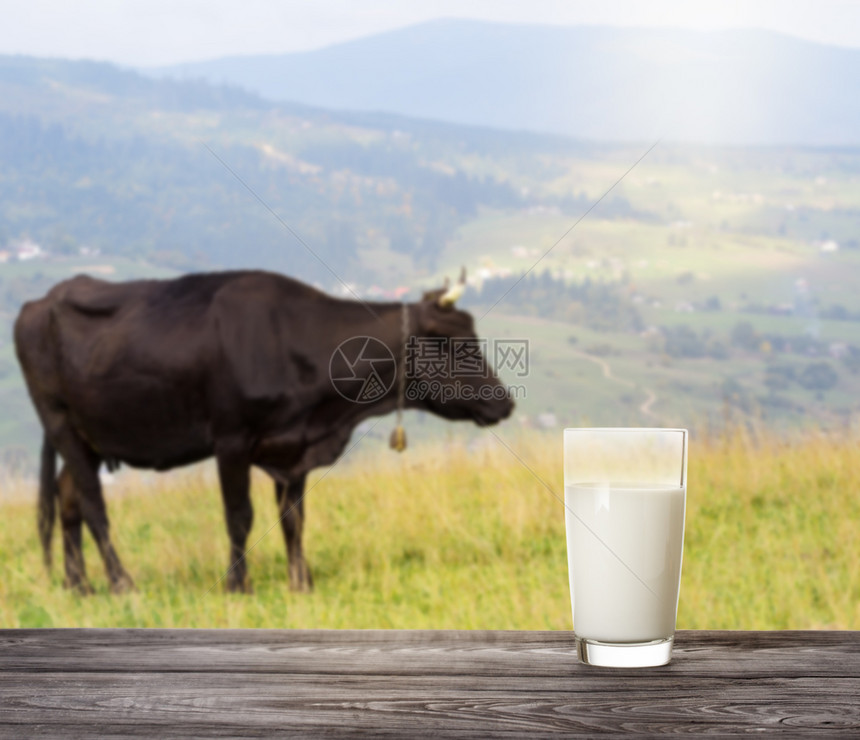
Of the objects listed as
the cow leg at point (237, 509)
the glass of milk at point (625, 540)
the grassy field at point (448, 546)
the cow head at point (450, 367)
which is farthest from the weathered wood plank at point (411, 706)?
the cow head at point (450, 367)

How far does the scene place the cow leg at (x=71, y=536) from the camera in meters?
4.54

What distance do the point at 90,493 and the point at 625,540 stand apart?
393 centimetres

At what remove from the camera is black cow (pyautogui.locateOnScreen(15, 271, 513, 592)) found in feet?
14.4

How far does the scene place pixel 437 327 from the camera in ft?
15.1

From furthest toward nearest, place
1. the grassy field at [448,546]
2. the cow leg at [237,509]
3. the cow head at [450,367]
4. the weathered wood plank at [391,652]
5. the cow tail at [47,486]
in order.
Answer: the cow tail at [47,486], the cow head at [450,367], the cow leg at [237,509], the grassy field at [448,546], the weathered wood plank at [391,652]

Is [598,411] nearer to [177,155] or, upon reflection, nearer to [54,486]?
[54,486]

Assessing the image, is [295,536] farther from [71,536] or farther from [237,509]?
[71,536]

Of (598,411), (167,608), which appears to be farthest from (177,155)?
(167,608)

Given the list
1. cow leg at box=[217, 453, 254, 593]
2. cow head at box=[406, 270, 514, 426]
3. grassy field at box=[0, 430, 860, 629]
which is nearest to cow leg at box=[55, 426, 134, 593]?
grassy field at box=[0, 430, 860, 629]

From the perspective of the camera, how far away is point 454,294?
457cm

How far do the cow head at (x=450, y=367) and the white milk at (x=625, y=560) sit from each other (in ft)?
11.3

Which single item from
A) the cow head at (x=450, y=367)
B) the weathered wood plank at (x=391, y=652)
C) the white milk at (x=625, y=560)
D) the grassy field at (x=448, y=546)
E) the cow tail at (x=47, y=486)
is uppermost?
the cow head at (x=450, y=367)

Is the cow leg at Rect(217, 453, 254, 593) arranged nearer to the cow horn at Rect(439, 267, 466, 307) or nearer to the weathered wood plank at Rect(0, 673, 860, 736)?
the cow horn at Rect(439, 267, 466, 307)

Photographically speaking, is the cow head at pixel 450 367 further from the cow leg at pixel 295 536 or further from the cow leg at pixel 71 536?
the cow leg at pixel 71 536
